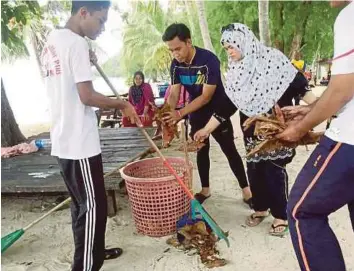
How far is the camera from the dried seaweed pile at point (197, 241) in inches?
110

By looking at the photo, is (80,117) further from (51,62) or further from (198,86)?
(198,86)

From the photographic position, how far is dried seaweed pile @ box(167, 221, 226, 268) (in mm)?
2789

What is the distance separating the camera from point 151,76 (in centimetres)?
3347

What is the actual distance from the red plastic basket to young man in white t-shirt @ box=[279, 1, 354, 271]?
1.40 metres

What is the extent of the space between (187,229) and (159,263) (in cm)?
35

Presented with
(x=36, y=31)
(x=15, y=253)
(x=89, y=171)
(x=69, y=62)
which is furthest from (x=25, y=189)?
(x=36, y=31)

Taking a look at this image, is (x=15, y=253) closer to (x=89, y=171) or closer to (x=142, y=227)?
(x=142, y=227)

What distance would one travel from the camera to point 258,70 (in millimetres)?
2666

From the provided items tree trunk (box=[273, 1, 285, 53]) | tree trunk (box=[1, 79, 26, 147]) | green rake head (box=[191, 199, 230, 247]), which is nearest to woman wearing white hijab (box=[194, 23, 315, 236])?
green rake head (box=[191, 199, 230, 247])

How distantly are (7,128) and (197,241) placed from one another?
13.0ft

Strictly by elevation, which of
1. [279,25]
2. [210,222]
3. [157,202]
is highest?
[279,25]

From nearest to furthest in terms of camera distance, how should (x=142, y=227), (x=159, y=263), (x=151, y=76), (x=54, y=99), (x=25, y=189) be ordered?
(x=54, y=99), (x=159, y=263), (x=142, y=227), (x=25, y=189), (x=151, y=76)

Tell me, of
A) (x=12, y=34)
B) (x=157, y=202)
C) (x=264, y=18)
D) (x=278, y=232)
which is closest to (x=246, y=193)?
(x=278, y=232)

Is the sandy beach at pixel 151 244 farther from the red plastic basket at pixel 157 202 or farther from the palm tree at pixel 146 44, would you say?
the palm tree at pixel 146 44
